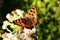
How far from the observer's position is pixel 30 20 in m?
1.70

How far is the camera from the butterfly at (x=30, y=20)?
1.66 metres

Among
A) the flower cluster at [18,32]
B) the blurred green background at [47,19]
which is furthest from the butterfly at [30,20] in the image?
the blurred green background at [47,19]

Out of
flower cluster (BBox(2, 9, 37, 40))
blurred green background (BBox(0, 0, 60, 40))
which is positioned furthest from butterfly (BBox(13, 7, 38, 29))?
blurred green background (BBox(0, 0, 60, 40))

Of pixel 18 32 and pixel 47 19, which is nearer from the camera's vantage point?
pixel 18 32

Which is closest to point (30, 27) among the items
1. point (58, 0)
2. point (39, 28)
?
point (39, 28)

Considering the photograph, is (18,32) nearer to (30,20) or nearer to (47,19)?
(30,20)

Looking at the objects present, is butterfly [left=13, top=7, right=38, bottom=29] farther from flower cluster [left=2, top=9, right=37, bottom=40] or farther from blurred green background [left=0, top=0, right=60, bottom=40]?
blurred green background [left=0, top=0, right=60, bottom=40]

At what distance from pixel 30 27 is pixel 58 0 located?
587mm

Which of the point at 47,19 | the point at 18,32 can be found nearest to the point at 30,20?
the point at 18,32

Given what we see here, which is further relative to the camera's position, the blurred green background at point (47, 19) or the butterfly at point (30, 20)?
the blurred green background at point (47, 19)

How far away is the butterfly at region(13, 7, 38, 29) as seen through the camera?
5.45ft

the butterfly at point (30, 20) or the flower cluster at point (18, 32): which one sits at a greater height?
the butterfly at point (30, 20)

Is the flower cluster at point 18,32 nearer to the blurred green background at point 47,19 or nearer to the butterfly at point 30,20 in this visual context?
the butterfly at point 30,20

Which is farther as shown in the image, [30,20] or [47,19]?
[47,19]
